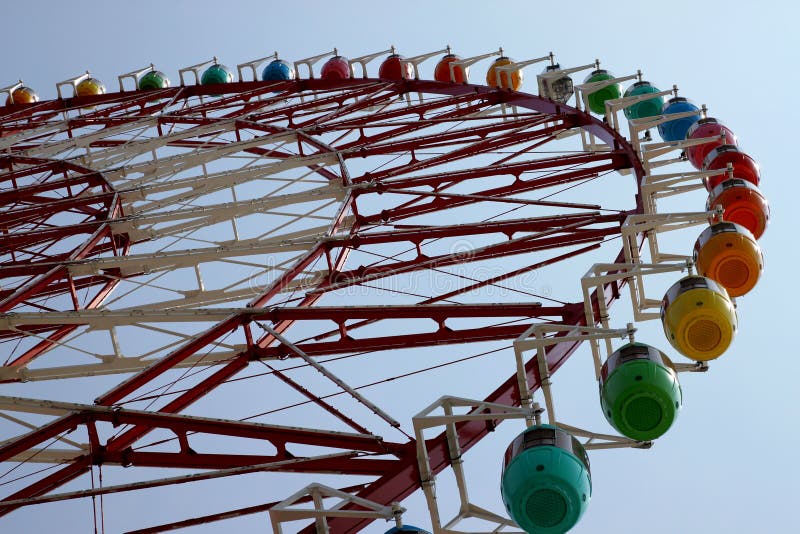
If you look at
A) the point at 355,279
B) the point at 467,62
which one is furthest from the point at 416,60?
the point at 355,279

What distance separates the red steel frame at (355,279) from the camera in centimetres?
1061

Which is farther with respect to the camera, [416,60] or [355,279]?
[416,60]

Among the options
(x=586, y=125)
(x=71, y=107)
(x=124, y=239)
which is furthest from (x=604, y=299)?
(x=71, y=107)

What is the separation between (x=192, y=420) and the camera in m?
10.8

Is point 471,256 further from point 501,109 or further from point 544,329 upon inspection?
point 501,109

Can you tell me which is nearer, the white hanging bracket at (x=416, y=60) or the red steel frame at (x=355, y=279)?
the red steel frame at (x=355, y=279)

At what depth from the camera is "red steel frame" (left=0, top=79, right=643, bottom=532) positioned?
10609 mm

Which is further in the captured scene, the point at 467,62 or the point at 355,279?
the point at 467,62

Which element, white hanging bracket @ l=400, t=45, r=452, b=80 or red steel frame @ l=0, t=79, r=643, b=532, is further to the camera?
white hanging bracket @ l=400, t=45, r=452, b=80

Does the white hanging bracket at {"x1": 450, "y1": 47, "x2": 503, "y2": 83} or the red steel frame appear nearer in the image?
the red steel frame

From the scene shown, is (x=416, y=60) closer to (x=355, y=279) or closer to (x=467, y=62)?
(x=467, y=62)

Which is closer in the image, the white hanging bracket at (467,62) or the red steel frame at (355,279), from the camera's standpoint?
the red steel frame at (355,279)

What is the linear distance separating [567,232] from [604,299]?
9.82 feet

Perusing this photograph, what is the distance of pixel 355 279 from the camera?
1508 cm
